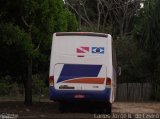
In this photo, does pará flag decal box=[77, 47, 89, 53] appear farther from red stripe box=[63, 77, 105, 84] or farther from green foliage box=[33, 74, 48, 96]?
green foliage box=[33, 74, 48, 96]

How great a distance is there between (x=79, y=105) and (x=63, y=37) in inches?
159

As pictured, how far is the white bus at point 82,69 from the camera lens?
22.8m

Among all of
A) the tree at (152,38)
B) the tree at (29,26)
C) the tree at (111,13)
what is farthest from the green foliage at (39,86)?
the tree at (29,26)

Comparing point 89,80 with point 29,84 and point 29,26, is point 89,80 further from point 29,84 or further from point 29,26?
point 29,84

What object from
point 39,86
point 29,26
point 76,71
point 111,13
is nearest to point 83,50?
point 76,71

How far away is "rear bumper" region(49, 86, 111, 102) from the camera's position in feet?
74.9

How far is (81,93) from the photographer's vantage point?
22938 mm

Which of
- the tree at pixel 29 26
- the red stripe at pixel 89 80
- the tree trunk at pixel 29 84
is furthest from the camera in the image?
the tree trunk at pixel 29 84

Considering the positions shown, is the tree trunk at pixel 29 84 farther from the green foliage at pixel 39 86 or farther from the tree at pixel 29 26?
the green foliage at pixel 39 86

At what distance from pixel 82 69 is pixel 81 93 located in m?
1.03

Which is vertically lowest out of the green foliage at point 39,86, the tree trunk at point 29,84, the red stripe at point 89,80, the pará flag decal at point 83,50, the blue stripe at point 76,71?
the green foliage at point 39,86

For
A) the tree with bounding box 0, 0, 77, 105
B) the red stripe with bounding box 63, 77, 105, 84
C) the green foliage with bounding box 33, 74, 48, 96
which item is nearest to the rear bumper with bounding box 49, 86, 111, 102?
the red stripe with bounding box 63, 77, 105, 84

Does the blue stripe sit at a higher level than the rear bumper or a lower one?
higher

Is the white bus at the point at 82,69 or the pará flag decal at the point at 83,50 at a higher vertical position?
the pará flag decal at the point at 83,50
